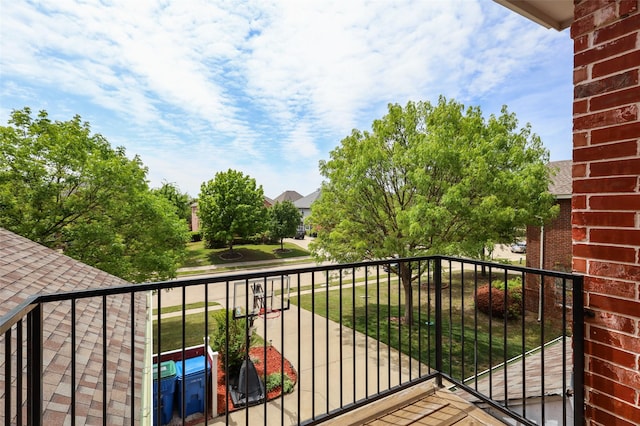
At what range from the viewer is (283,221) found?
2525 cm

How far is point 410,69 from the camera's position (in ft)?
21.3

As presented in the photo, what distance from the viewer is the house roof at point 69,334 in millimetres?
1850

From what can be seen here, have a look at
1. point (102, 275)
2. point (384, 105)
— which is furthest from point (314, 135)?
point (102, 275)

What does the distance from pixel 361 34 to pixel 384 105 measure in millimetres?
4370

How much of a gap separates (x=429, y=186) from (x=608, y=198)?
18.9ft

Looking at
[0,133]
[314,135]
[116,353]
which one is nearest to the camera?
[116,353]

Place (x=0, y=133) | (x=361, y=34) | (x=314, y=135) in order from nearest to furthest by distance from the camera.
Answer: (x=361, y=34), (x=0, y=133), (x=314, y=135)

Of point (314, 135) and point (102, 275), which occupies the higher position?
point (314, 135)

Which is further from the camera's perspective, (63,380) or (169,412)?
(169,412)

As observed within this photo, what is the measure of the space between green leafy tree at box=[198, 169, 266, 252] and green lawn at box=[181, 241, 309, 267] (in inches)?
48.8

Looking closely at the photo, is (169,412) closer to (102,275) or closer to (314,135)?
(102,275)

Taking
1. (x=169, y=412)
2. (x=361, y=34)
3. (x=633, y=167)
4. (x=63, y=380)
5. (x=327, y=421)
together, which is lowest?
(x=169, y=412)

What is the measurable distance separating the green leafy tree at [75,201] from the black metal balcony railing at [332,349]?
2443 millimetres

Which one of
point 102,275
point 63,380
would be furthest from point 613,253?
point 102,275
